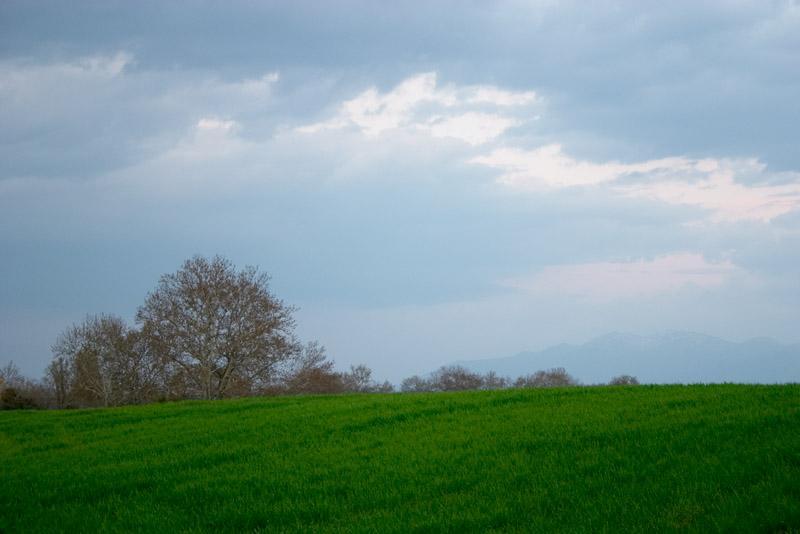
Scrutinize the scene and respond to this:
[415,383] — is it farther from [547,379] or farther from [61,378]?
[61,378]

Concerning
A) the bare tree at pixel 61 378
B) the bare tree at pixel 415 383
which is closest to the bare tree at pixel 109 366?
the bare tree at pixel 61 378

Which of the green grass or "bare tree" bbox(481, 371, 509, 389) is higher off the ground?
the green grass

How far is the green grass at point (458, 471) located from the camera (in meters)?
9.01

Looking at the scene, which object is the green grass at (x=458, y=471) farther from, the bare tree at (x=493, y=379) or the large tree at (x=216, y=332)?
the bare tree at (x=493, y=379)

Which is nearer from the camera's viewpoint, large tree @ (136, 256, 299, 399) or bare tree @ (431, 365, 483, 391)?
large tree @ (136, 256, 299, 399)

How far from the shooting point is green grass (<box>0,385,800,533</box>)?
29.6 ft

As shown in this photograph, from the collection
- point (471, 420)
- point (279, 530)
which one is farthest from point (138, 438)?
point (279, 530)

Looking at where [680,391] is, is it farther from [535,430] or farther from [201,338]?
[201,338]

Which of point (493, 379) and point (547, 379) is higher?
point (493, 379)

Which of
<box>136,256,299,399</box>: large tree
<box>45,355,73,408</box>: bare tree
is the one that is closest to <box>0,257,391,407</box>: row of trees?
<box>136,256,299,399</box>: large tree

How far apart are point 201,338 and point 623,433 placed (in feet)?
137

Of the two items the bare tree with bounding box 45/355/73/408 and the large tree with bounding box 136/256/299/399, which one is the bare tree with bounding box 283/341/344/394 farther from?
the bare tree with bounding box 45/355/73/408

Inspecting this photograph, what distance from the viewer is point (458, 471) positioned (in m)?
11.9

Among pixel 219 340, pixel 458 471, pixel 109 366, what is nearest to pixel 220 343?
pixel 219 340
